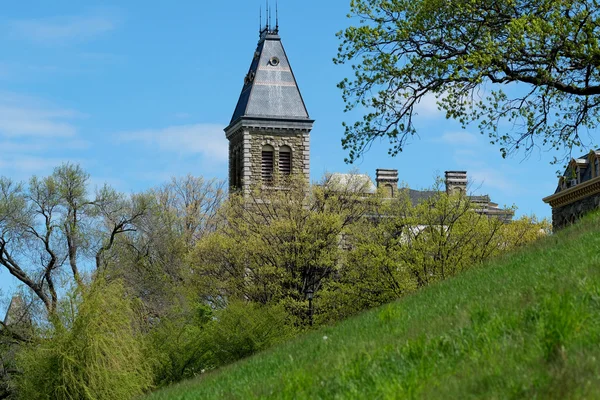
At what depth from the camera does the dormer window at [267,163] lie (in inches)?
2891

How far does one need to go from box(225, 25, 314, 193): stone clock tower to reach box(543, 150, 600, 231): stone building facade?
2840cm

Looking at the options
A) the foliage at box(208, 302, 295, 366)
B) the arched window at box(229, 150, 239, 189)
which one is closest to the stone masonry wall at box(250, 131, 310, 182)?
the arched window at box(229, 150, 239, 189)

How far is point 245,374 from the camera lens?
1312 cm

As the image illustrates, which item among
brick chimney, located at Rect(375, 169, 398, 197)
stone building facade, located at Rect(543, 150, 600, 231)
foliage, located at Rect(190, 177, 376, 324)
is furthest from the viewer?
brick chimney, located at Rect(375, 169, 398, 197)

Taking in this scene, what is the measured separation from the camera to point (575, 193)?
44.3 meters

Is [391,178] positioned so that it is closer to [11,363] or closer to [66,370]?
[11,363]

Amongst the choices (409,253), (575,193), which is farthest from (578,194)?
(409,253)

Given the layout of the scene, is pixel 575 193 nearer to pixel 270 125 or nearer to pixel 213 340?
pixel 213 340

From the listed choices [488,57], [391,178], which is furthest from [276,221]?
[391,178]

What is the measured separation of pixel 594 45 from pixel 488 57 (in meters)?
2.20

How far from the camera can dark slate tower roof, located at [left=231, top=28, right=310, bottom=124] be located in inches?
2931

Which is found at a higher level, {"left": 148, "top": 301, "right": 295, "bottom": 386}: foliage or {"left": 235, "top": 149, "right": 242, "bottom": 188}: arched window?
{"left": 235, "top": 149, "right": 242, "bottom": 188}: arched window

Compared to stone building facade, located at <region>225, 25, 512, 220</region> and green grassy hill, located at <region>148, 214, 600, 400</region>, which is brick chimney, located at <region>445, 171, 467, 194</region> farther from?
green grassy hill, located at <region>148, 214, 600, 400</region>

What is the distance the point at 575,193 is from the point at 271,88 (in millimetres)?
35471
